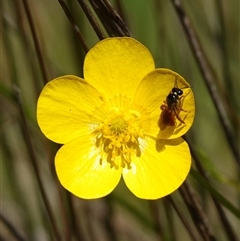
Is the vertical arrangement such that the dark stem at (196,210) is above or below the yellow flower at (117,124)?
below

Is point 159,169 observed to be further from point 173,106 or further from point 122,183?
point 122,183

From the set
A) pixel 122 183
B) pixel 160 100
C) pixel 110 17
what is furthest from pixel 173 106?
pixel 122 183

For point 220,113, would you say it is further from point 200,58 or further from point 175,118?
point 175,118

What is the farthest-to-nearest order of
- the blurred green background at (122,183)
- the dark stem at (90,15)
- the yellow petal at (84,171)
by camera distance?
the blurred green background at (122,183), the yellow petal at (84,171), the dark stem at (90,15)

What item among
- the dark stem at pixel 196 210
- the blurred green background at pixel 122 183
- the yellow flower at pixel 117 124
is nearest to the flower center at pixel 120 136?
the yellow flower at pixel 117 124

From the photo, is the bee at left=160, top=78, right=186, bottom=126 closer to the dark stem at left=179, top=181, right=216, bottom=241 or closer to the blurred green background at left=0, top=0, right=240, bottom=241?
the dark stem at left=179, top=181, right=216, bottom=241

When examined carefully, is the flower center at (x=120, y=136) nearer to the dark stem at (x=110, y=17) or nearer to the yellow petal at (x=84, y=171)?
the yellow petal at (x=84, y=171)

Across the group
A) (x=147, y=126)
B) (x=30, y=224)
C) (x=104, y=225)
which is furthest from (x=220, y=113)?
(x=30, y=224)

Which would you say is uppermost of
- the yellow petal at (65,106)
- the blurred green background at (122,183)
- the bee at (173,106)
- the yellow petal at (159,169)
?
the yellow petal at (65,106)
